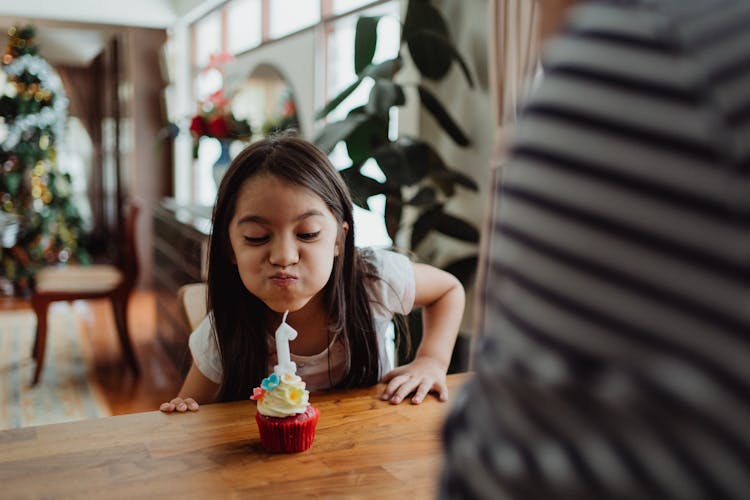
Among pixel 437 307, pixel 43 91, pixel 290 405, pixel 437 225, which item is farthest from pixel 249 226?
pixel 43 91

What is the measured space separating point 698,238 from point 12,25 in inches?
294

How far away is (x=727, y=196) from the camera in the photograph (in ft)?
1.09

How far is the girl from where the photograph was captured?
121 centimetres

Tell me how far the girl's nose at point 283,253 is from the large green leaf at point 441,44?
1803mm

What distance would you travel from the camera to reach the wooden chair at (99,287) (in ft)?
14.1

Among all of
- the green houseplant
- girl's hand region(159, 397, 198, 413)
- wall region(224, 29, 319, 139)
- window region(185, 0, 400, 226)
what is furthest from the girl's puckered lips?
wall region(224, 29, 319, 139)

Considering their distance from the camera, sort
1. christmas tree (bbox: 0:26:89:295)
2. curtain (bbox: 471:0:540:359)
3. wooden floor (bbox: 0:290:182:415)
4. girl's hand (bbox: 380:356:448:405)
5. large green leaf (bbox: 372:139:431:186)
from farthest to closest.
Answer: christmas tree (bbox: 0:26:89:295), wooden floor (bbox: 0:290:182:415), large green leaf (bbox: 372:139:431:186), curtain (bbox: 471:0:540:359), girl's hand (bbox: 380:356:448:405)

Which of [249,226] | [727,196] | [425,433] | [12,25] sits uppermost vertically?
[12,25]

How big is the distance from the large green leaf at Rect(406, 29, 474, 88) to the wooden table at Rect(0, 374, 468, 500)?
6.15 feet

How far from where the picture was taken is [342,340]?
1448mm

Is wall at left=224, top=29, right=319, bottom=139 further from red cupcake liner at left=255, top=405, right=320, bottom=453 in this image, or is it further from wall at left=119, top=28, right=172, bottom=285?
red cupcake liner at left=255, top=405, right=320, bottom=453

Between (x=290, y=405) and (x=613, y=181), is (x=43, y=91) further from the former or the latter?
(x=613, y=181)

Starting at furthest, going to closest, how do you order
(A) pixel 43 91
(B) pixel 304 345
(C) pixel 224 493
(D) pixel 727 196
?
(A) pixel 43 91 → (B) pixel 304 345 → (C) pixel 224 493 → (D) pixel 727 196

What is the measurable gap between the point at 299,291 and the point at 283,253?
2.9 inches
